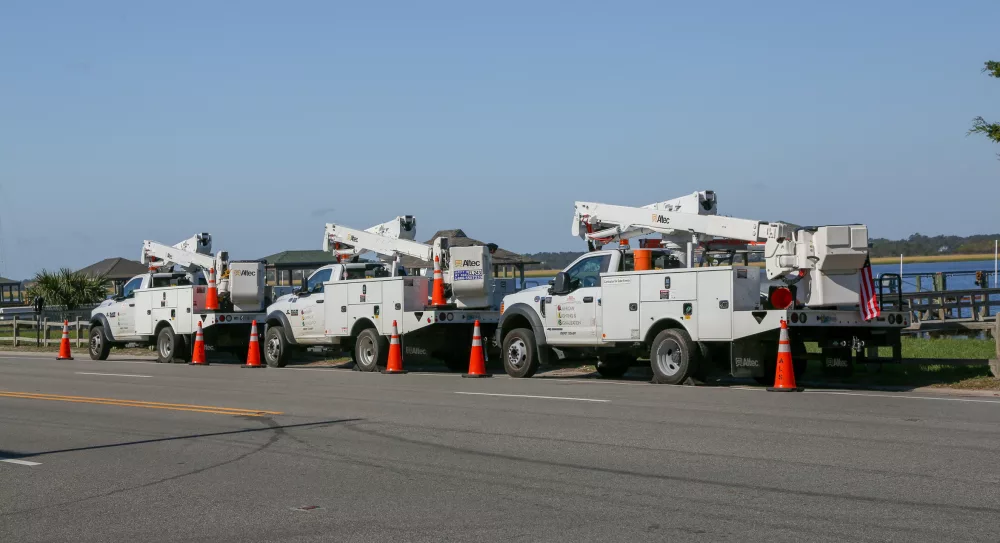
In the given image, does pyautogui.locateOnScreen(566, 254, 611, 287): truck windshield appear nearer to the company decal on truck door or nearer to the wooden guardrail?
the company decal on truck door

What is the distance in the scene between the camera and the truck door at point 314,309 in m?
23.8

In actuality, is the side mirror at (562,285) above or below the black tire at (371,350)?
above

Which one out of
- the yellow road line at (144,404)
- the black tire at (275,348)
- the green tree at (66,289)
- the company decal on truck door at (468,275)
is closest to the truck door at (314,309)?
the black tire at (275,348)

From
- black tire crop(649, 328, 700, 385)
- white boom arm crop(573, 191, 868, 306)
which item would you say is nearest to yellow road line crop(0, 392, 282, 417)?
black tire crop(649, 328, 700, 385)

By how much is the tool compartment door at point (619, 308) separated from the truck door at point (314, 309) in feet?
24.8

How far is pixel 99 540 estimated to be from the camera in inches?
281

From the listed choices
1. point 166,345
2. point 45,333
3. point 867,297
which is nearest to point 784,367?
point 867,297

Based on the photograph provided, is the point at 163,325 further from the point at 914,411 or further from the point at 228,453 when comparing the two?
the point at 914,411

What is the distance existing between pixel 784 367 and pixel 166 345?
56.7ft

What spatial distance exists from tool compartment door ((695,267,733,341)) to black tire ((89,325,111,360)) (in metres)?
18.4

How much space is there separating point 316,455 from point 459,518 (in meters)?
3.28

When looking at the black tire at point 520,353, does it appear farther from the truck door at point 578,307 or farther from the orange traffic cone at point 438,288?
the orange traffic cone at point 438,288

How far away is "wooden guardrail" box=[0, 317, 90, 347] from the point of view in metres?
36.4

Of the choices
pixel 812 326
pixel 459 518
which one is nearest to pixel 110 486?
pixel 459 518
